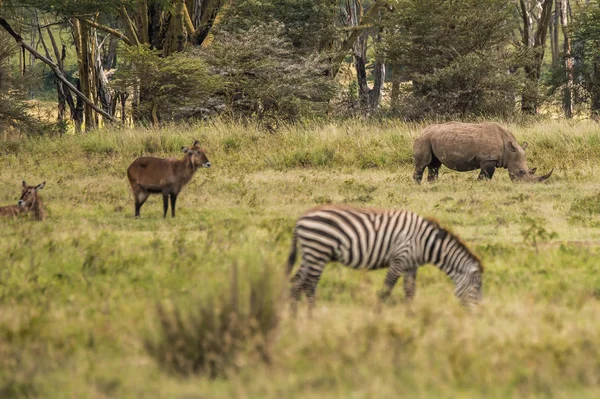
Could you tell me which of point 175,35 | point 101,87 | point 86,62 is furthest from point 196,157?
point 101,87

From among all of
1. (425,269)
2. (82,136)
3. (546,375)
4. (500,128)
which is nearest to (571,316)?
(546,375)

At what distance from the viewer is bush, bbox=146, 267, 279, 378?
6.23m

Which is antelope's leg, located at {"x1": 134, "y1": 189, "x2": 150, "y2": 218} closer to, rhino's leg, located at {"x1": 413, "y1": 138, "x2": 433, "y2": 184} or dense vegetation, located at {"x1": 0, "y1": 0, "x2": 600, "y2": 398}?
dense vegetation, located at {"x1": 0, "y1": 0, "x2": 600, "y2": 398}

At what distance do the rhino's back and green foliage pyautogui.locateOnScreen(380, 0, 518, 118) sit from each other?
12.2 m

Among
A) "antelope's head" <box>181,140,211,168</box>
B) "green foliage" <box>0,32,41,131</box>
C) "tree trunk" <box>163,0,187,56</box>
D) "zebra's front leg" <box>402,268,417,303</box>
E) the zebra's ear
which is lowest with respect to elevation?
"green foliage" <box>0,32,41,131</box>

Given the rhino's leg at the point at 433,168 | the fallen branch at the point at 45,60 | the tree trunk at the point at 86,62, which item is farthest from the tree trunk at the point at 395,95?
the rhino's leg at the point at 433,168

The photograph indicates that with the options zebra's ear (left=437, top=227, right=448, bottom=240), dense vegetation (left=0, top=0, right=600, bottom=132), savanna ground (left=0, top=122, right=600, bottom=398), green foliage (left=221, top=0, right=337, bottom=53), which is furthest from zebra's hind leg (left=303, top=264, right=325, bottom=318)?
green foliage (left=221, top=0, right=337, bottom=53)

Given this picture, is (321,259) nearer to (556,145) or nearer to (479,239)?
(479,239)

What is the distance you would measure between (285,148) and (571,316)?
15853mm

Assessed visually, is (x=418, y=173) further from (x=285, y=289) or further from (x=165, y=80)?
(x=285, y=289)

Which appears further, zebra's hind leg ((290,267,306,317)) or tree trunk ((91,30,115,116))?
tree trunk ((91,30,115,116))

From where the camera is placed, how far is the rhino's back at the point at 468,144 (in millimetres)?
18703

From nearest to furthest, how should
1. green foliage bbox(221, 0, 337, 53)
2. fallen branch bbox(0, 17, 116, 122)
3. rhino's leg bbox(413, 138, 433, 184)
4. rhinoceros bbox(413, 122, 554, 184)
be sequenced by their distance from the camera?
1. rhinoceros bbox(413, 122, 554, 184)
2. rhino's leg bbox(413, 138, 433, 184)
3. fallen branch bbox(0, 17, 116, 122)
4. green foliage bbox(221, 0, 337, 53)

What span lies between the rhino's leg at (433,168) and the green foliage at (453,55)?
38.7 feet
